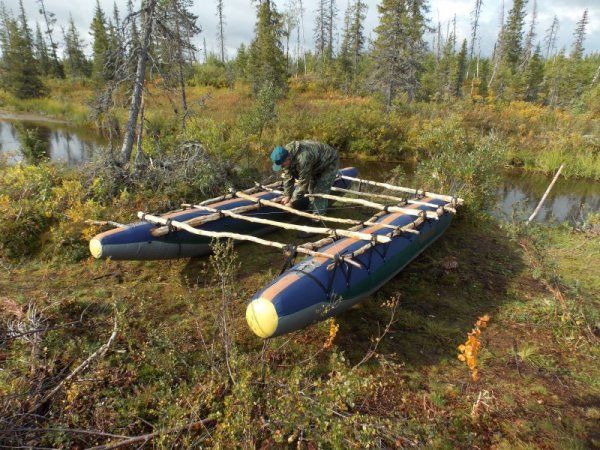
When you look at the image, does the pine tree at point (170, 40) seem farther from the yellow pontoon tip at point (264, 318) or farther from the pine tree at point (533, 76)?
the pine tree at point (533, 76)

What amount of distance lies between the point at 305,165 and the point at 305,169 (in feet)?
0.26

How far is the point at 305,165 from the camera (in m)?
7.09

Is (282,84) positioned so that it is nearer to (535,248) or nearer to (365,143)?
(365,143)

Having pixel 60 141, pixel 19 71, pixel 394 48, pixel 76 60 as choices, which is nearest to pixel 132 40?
pixel 60 141

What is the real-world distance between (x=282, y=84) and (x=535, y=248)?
26.1 m

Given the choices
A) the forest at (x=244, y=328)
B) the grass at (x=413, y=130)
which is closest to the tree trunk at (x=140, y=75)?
the forest at (x=244, y=328)

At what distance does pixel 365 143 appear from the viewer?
62.0 ft

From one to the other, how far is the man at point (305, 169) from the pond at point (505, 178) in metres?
5.36

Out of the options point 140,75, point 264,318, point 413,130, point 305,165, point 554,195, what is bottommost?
point 554,195

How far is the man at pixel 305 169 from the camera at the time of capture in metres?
6.92

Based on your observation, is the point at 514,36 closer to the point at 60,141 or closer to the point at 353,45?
the point at 353,45

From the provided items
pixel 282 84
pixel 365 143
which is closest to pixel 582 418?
pixel 365 143

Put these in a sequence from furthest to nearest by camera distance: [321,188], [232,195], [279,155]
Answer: [321,188]
[232,195]
[279,155]

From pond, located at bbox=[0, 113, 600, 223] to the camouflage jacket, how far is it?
17.9 ft
